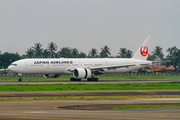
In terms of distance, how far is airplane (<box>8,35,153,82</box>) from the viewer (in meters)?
63.0

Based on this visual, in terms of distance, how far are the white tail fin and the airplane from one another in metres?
1.02

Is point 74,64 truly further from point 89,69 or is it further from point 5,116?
point 5,116

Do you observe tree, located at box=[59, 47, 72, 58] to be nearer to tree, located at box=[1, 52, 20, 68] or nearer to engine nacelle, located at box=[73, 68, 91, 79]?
tree, located at box=[1, 52, 20, 68]

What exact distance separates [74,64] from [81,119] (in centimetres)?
4985

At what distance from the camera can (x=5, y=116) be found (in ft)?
58.9

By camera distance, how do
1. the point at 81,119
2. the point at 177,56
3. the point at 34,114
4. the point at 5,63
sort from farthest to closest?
the point at 177,56 → the point at 5,63 → the point at 34,114 → the point at 81,119

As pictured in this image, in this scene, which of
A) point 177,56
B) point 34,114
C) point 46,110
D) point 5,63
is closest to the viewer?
point 34,114

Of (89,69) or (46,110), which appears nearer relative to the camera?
(46,110)

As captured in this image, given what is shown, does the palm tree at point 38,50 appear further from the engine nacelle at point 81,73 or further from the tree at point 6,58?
the engine nacelle at point 81,73

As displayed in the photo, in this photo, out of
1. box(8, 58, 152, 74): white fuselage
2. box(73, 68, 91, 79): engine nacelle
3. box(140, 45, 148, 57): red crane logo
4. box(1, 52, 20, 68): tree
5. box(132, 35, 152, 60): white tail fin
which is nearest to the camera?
box(73, 68, 91, 79): engine nacelle

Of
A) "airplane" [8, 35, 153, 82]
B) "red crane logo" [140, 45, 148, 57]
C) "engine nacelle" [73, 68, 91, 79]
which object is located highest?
"red crane logo" [140, 45, 148, 57]

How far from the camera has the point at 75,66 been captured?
2618 inches

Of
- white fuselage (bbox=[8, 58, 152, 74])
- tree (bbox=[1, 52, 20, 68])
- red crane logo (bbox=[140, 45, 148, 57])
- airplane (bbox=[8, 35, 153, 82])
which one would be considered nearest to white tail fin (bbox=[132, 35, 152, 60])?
red crane logo (bbox=[140, 45, 148, 57])

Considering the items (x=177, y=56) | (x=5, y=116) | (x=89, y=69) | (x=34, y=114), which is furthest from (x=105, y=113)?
(x=177, y=56)
